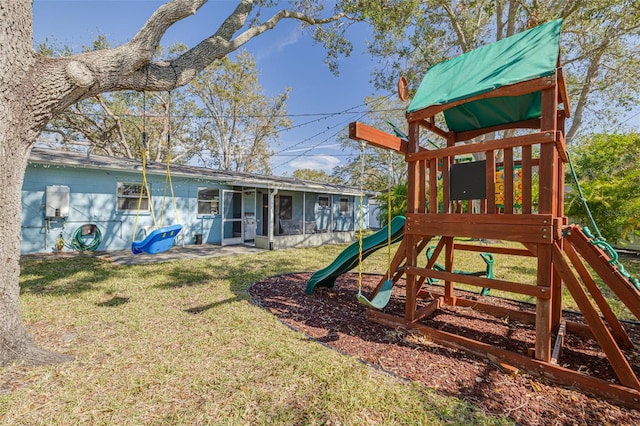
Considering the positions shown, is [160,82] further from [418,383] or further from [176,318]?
[418,383]

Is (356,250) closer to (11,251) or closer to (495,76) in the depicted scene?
(495,76)

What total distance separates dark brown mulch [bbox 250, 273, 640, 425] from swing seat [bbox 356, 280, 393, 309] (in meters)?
0.45

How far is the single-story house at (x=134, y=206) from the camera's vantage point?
7938 millimetres

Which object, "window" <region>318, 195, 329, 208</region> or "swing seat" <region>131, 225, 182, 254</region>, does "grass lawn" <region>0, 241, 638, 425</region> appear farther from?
"window" <region>318, 195, 329, 208</region>

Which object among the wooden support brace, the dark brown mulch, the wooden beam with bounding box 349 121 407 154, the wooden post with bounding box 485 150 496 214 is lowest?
the dark brown mulch

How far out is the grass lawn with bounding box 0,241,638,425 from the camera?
1998mm

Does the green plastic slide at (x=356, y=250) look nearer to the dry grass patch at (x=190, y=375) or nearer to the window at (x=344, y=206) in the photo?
the dry grass patch at (x=190, y=375)

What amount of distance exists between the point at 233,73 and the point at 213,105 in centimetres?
322

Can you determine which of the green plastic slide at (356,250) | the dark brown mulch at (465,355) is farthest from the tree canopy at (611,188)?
the green plastic slide at (356,250)

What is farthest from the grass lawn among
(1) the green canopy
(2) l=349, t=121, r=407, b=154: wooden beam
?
(1) the green canopy

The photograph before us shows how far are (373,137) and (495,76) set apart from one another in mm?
1348

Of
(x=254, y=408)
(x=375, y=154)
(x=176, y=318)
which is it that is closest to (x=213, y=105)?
(x=375, y=154)

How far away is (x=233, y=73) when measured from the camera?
20953mm

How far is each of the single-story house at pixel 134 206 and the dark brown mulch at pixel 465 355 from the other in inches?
96.1
